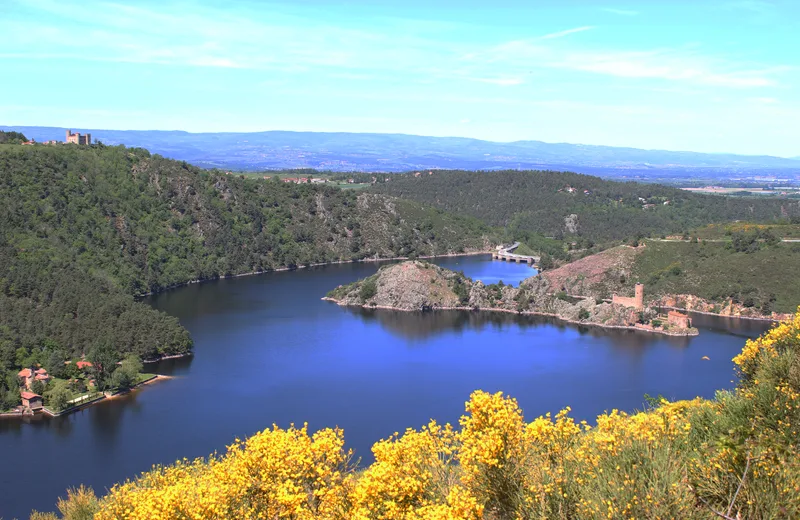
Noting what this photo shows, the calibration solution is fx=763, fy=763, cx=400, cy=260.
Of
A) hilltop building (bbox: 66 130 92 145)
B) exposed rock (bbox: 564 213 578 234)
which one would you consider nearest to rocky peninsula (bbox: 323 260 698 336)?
hilltop building (bbox: 66 130 92 145)

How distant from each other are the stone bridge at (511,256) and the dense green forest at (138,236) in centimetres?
441

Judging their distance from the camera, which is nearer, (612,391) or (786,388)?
(786,388)

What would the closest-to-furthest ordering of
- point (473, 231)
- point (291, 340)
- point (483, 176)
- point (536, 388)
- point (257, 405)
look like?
point (257, 405), point (536, 388), point (291, 340), point (473, 231), point (483, 176)

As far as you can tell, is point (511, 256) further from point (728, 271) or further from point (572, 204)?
point (728, 271)

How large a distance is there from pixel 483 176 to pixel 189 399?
356ft

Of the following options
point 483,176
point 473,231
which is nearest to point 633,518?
point 473,231

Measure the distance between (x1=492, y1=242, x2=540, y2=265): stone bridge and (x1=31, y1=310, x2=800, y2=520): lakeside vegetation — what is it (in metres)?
81.4

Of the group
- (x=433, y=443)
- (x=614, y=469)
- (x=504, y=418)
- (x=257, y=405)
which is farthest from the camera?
(x=257, y=405)

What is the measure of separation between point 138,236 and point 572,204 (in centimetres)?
7185

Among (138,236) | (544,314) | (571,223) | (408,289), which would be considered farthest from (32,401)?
(571,223)

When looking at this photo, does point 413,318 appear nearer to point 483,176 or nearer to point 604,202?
point 604,202

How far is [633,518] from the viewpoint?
31.0ft

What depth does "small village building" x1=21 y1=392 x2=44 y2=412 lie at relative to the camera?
38.1 metres

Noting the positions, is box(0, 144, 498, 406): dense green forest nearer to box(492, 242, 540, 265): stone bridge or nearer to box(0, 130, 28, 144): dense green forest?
box(492, 242, 540, 265): stone bridge
